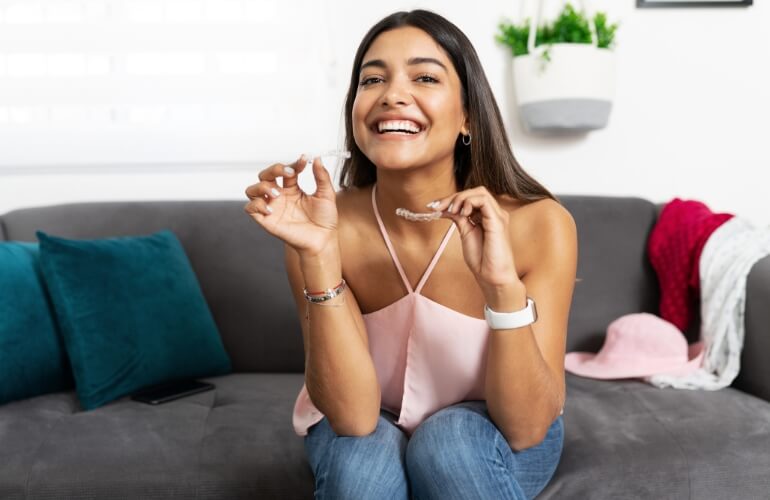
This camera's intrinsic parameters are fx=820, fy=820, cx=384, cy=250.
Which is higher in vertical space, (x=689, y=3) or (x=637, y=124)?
(x=689, y=3)

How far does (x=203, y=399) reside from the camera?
1847mm

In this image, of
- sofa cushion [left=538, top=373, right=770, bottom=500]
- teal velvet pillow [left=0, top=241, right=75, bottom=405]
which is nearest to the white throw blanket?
sofa cushion [left=538, top=373, right=770, bottom=500]

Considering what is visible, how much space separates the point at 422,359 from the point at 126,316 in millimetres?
821

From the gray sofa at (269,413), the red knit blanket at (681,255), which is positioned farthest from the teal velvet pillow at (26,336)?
the red knit blanket at (681,255)

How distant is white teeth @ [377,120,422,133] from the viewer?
4.36 ft

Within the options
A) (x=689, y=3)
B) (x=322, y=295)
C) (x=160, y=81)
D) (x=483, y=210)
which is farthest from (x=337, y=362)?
(x=689, y=3)

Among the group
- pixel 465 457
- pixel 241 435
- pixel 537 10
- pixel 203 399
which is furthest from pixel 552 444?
pixel 537 10

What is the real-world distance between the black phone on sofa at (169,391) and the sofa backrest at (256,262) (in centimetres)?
22

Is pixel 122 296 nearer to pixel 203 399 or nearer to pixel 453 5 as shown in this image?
pixel 203 399

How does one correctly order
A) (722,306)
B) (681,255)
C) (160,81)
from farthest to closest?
1. (160,81)
2. (681,255)
3. (722,306)

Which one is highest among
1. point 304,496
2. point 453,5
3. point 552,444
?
point 453,5

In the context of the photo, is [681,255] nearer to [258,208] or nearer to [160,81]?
[258,208]

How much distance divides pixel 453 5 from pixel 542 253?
1367 mm

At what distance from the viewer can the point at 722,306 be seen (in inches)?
78.0
